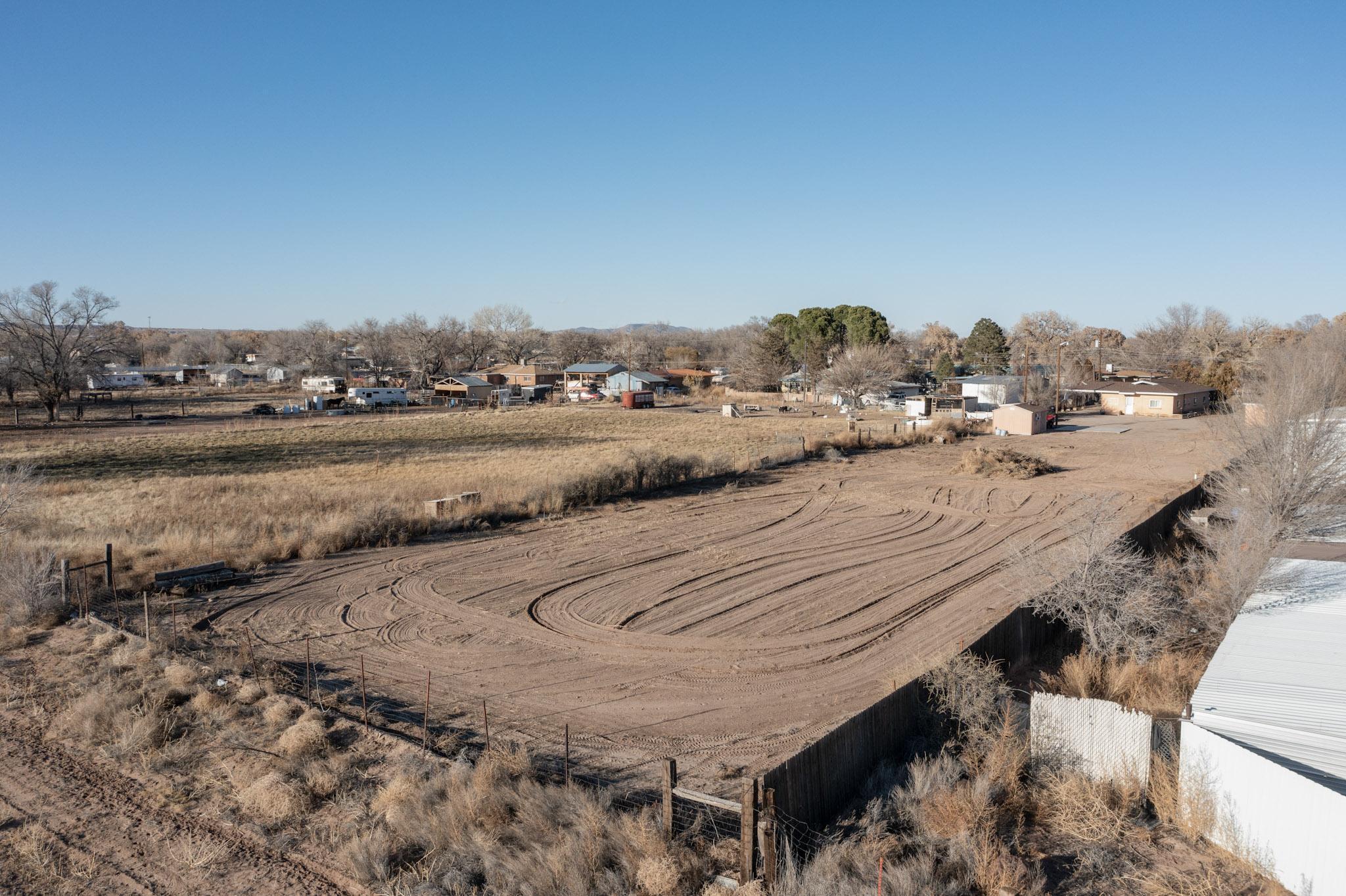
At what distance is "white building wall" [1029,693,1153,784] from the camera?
9.92 metres

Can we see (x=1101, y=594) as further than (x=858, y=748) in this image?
Yes

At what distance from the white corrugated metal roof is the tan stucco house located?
5587cm

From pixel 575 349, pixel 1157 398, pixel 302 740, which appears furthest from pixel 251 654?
pixel 575 349

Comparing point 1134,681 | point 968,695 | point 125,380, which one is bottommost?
point 1134,681

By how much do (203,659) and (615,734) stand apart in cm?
757

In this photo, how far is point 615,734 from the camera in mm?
11562

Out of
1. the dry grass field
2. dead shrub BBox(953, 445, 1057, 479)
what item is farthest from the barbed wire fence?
dead shrub BBox(953, 445, 1057, 479)

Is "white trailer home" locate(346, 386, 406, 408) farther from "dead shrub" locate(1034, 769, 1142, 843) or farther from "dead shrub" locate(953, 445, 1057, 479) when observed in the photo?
"dead shrub" locate(1034, 769, 1142, 843)

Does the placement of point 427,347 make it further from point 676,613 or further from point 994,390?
point 676,613

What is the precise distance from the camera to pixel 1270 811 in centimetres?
847

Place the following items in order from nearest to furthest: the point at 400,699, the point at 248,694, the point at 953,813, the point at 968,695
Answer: the point at 953,813 < the point at 968,695 < the point at 248,694 < the point at 400,699

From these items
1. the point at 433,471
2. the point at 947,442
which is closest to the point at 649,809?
the point at 433,471

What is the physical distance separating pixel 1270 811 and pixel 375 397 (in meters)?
75.7

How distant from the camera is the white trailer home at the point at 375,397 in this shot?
7500 cm
